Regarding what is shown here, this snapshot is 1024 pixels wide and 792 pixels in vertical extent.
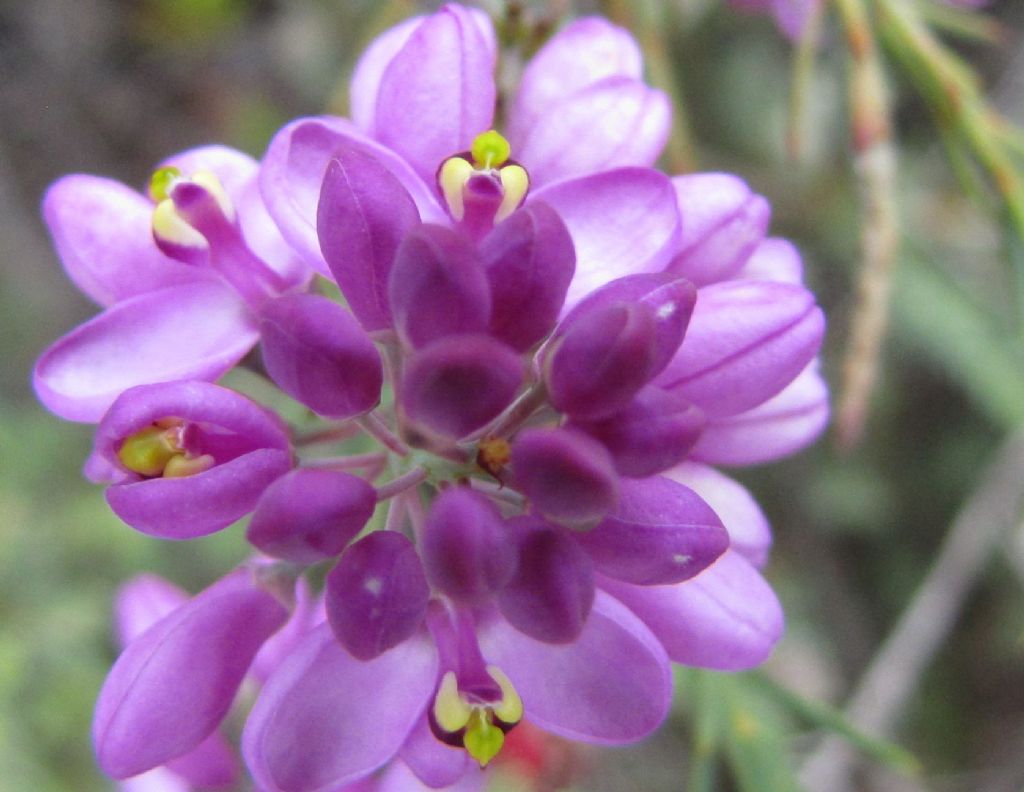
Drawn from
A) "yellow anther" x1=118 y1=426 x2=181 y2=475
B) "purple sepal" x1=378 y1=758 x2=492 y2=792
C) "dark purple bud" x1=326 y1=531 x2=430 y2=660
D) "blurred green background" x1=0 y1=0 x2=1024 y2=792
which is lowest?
"blurred green background" x1=0 y1=0 x2=1024 y2=792

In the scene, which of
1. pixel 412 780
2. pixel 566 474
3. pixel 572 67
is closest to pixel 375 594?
pixel 566 474

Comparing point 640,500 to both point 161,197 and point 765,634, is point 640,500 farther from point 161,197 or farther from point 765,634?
point 161,197

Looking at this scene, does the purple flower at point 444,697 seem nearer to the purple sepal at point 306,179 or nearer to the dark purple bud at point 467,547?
the dark purple bud at point 467,547

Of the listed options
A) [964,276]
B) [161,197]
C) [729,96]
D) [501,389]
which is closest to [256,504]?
[501,389]

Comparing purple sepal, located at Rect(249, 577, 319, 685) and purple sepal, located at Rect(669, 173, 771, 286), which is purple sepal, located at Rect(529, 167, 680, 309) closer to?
purple sepal, located at Rect(669, 173, 771, 286)

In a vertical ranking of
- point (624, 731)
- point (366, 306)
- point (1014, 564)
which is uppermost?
point (366, 306)

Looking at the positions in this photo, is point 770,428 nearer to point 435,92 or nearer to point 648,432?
point 648,432

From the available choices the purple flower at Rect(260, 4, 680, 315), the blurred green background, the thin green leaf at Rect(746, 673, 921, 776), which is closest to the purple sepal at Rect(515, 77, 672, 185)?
the purple flower at Rect(260, 4, 680, 315)
